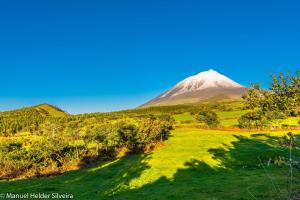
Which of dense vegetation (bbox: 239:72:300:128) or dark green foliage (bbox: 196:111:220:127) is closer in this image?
dense vegetation (bbox: 239:72:300:128)

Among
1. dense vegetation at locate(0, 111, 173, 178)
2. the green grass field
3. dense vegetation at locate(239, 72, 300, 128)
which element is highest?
dense vegetation at locate(239, 72, 300, 128)

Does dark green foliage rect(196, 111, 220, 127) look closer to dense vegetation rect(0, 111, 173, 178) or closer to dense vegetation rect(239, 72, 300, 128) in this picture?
dense vegetation rect(0, 111, 173, 178)

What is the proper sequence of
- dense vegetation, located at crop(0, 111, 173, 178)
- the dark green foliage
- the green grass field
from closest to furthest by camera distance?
the green grass field
dense vegetation, located at crop(0, 111, 173, 178)
the dark green foliage

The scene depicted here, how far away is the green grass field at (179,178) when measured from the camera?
28469mm

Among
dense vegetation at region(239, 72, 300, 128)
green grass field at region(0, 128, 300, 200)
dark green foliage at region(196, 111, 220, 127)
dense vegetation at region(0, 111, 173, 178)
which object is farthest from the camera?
dark green foliage at region(196, 111, 220, 127)

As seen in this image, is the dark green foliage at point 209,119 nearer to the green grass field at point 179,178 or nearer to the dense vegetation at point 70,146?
the dense vegetation at point 70,146

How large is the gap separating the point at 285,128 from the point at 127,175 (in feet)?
195

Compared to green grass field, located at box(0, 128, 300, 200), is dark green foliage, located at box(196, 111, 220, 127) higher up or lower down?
higher up

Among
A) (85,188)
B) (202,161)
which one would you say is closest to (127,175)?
(85,188)

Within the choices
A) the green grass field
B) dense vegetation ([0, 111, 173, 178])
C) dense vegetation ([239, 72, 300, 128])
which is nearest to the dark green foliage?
dense vegetation ([0, 111, 173, 178])

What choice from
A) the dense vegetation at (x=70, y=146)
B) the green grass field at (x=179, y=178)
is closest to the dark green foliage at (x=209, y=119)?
the dense vegetation at (x=70, y=146)

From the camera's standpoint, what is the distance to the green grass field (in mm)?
28469

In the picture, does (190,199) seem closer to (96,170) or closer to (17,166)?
(96,170)

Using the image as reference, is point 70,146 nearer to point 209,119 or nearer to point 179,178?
point 179,178
